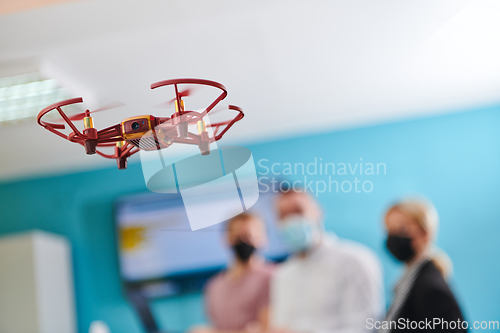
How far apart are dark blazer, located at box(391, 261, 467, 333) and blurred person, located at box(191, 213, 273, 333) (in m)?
1.08

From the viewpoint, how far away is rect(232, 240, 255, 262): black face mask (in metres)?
3.22

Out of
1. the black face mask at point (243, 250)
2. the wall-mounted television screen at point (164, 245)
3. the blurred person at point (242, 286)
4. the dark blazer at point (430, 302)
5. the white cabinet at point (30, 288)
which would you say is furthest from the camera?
the wall-mounted television screen at point (164, 245)

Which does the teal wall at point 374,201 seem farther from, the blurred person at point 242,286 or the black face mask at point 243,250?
the black face mask at point 243,250

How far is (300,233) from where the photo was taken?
2.83 metres

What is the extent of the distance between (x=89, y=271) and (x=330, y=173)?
2085 millimetres

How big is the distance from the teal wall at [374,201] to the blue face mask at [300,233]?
25.1 inches

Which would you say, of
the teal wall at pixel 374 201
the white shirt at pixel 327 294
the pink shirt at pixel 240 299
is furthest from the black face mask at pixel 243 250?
the teal wall at pixel 374 201

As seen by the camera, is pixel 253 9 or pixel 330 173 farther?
pixel 330 173

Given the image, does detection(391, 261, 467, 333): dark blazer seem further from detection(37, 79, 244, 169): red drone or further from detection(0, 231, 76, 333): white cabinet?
detection(0, 231, 76, 333): white cabinet

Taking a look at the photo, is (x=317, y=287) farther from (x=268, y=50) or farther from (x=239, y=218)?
(x=268, y=50)

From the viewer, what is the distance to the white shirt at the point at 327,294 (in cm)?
256

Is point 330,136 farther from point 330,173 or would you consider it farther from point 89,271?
point 89,271

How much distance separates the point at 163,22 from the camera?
84.6 inches

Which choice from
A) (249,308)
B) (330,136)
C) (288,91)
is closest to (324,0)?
(288,91)
